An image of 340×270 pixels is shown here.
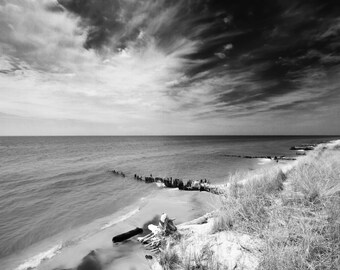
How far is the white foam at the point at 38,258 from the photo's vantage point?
19.3 ft

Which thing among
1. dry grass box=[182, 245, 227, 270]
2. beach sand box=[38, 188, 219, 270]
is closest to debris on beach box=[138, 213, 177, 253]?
beach sand box=[38, 188, 219, 270]

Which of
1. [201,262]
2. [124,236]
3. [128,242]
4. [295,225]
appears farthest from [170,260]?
[124,236]

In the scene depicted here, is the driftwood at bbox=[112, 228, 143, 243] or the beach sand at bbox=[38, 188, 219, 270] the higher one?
the driftwood at bbox=[112, 228, 143, 243]

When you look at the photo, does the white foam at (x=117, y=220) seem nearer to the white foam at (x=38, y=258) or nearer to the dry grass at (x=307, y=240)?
the white foam at (x=38, y=258)

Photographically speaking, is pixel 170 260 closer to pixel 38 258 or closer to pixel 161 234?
pixel 161 234

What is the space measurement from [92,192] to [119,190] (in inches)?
83.9

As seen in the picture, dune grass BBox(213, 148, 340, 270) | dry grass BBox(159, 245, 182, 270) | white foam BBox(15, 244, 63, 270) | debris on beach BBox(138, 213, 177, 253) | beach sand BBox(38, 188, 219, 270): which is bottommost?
white foam BBox(15, 244, 63, 270)

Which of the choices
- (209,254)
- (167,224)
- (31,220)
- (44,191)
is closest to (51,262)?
(167,224)

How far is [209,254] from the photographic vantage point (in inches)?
149

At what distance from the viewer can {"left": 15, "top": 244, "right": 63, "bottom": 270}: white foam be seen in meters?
5.88

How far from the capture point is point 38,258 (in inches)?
247

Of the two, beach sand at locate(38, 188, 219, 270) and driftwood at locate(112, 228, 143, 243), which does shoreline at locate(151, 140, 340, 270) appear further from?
driftwood at locate(112, 228, 143, 243)

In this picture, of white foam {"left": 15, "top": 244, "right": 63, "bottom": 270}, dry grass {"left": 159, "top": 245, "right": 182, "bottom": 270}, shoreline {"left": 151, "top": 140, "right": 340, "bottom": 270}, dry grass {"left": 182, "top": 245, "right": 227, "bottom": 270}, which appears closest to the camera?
dry grass {"left": 182, "top": 245, "right": 227, "bottom": 270}

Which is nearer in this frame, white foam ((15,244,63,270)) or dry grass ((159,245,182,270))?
dry grass ((159,245,182,270))
